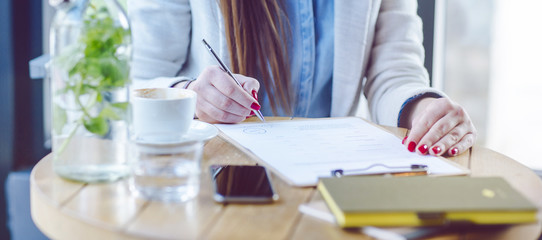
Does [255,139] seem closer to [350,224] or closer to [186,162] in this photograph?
[186,162]

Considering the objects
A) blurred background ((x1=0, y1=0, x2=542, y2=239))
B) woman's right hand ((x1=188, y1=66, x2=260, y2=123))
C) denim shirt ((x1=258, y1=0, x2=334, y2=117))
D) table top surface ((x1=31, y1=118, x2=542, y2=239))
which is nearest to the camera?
table top surface ((x1=31, y1=118, x2=542, y2=239))

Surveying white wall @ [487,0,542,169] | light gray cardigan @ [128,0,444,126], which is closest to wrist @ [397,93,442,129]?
light gray cardigan @ [128,0,444,126]

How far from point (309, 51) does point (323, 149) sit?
627 mm

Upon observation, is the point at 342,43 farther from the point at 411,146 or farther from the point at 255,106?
the point at 411,146

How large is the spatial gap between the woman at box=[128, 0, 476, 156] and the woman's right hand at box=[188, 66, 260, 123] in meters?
0.20

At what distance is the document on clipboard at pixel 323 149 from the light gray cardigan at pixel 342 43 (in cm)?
35

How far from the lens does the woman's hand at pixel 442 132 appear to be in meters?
0.90

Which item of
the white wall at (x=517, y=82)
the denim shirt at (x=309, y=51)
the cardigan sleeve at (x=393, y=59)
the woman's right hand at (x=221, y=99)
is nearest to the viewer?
the woman's right hand at (x=221, y=99)

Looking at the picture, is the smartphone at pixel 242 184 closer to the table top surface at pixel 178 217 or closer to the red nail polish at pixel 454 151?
the table top surface at pixel 178 217

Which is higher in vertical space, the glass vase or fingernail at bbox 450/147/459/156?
the glass vase

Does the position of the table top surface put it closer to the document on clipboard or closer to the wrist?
the document on clipboard

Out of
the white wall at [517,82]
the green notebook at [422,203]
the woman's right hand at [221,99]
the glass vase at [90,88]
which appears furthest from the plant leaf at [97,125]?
the white wall at [517,82]

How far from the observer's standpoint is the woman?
1.38m

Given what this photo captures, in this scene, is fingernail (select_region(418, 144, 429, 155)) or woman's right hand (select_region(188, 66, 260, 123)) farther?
woman's right hand (select_region(188, 66, 260, 123))
